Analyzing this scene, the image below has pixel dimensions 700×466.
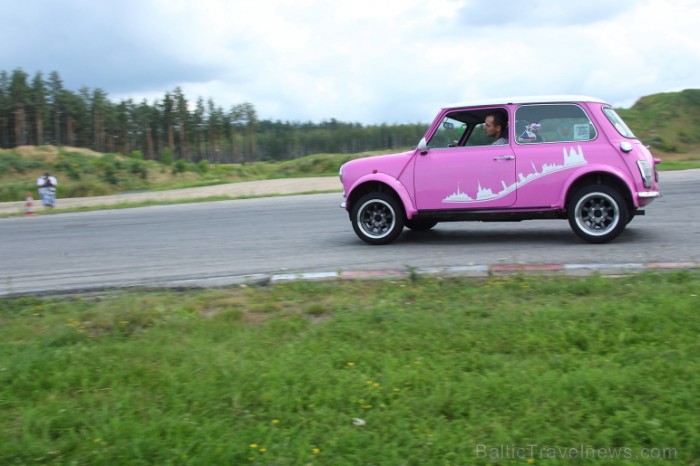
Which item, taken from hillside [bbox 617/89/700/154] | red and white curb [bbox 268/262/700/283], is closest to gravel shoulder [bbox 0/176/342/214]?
hillside [bbox 617/89/700/154]

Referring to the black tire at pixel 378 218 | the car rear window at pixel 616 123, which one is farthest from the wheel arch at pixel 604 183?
the black tire at pixel 378 218

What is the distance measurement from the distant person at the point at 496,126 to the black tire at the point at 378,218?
4.93ft

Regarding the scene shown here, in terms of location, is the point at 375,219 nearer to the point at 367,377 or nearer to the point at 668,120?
the point at 367,377

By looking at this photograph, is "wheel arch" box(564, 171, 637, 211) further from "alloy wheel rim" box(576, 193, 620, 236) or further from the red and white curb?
the red and white curb

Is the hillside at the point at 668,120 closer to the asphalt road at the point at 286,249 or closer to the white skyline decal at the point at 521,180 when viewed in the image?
the asphalt road at the point at 286,249

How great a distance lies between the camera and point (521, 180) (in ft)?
26.8

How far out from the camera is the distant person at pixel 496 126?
8445 millimetres

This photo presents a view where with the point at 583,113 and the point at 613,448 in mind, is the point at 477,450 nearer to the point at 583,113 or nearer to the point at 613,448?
the point at 613,448

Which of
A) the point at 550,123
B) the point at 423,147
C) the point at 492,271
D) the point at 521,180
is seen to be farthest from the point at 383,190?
the point at 492,271

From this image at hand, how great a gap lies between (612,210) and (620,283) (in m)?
2.49

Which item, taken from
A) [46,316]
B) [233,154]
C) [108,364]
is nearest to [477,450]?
[108,364]

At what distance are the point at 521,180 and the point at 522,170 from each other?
12 centimetres

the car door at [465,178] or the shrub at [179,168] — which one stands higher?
the shrub at [179,168]

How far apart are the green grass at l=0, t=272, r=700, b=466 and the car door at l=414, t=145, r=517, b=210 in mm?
2566
